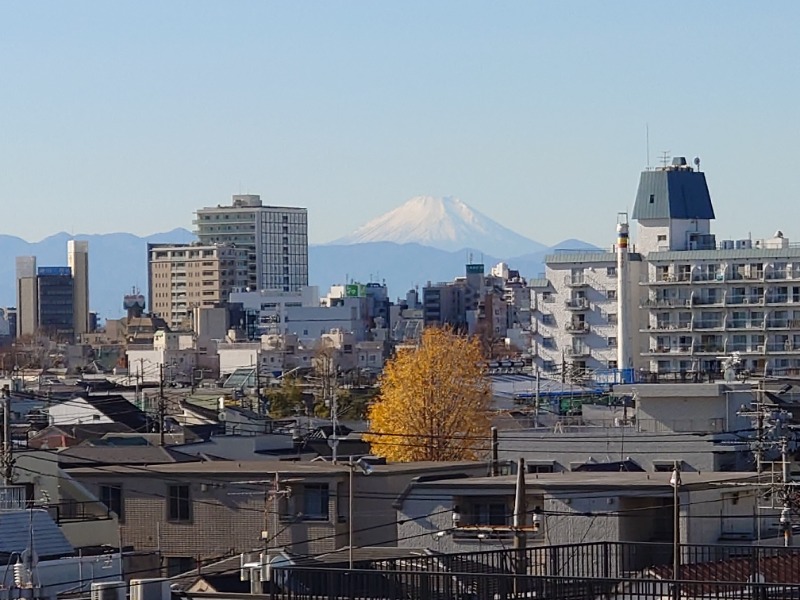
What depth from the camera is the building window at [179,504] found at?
29531 millimetres

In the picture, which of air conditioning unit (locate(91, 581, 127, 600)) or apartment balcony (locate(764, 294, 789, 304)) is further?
apartment balcony (locate(764, 294, 789, 304))

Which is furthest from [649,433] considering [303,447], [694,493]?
[694,493]

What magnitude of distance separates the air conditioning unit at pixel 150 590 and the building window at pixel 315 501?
11.2 meters

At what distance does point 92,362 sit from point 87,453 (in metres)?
100

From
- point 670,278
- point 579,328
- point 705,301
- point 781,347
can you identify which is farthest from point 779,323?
point 579,328

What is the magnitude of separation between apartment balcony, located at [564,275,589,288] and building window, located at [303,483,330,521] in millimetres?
70679

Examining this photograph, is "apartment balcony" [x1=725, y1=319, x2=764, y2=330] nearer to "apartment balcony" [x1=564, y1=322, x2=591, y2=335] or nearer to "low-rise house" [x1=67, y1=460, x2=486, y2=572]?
"apartment balcony" [x1=564, y1=322, x2=591, y2=335]

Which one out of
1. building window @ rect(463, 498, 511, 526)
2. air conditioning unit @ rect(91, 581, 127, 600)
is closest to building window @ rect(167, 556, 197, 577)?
building window @ rect(463, 498, 511, 526)

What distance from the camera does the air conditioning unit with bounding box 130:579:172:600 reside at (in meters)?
17.1

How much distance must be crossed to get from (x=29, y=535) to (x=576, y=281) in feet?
257

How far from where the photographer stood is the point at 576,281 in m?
99.1

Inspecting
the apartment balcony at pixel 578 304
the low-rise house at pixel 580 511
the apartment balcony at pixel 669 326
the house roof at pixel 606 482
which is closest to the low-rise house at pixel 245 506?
the low-rise house at pixel 580 511

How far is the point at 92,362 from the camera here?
13412 cm

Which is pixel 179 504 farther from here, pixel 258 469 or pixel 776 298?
pixel 776 298
